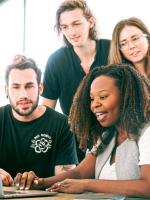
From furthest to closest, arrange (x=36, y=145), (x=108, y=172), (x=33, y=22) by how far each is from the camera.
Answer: (x=33, y=22) < (x=36, y=145) < (x=108, y=172)

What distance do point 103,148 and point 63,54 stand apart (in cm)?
109

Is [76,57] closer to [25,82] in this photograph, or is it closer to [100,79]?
[25,82]

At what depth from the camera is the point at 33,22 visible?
15.0 ft

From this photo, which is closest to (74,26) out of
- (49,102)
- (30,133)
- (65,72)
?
(65,72)

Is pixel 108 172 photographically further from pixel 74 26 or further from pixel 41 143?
pixel 74 26

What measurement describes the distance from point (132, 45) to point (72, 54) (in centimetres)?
52

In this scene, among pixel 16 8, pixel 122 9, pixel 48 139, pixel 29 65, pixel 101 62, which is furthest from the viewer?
pixel 122 9

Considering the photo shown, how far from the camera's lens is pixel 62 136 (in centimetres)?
174

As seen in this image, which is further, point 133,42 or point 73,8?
point 73,8

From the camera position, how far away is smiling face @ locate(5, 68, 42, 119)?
1741 millimetres

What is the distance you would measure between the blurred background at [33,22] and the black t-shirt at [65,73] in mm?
1459

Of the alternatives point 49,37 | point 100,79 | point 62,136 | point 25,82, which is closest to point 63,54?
point 25,82

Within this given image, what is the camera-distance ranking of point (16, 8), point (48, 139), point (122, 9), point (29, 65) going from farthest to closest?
1. point (122, 9)
2. point (16, 8)
3. point (29, 65)
4. point (48, 139)

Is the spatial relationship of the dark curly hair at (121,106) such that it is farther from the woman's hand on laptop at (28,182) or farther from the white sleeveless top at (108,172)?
the woman's hand on laptop at (28,182)
